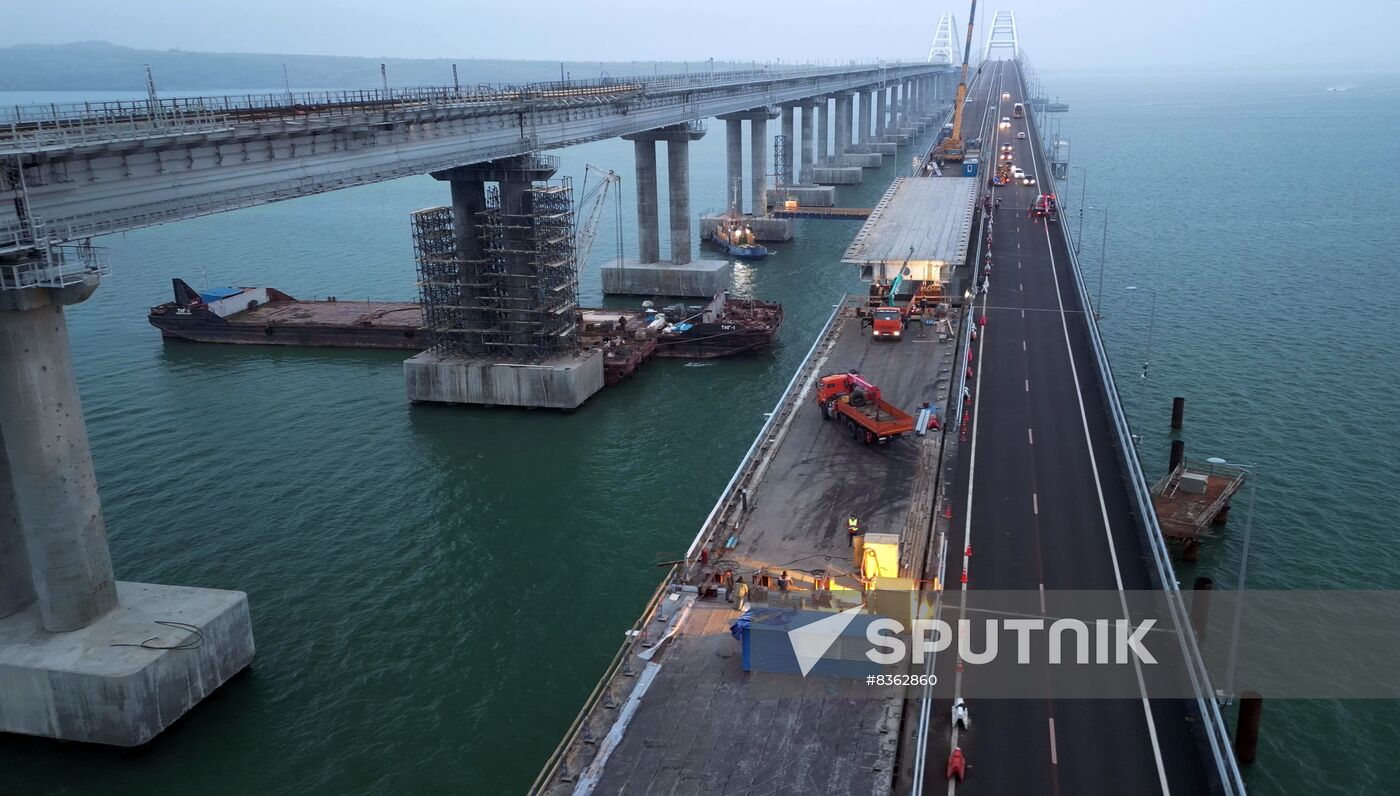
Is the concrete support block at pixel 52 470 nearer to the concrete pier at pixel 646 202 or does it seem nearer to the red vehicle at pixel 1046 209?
the concrete pier at pixel 646 202

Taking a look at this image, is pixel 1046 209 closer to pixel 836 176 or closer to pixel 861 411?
pixel 836 176

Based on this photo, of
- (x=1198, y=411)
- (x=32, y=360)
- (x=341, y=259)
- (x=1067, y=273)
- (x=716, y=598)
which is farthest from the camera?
(x=341, y=259)

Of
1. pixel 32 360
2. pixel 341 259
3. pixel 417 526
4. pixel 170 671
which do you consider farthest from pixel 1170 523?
pixel 341 259

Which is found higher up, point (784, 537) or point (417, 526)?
point (784, 537)

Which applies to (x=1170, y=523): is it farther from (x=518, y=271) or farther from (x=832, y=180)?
(x=832, y=180)

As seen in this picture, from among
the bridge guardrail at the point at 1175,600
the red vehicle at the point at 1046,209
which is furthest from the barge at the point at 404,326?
the red vehicle at the point at 1046,209

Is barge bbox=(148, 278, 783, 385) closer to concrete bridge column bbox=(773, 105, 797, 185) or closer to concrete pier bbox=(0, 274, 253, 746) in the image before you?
concrete pier bbox=(0, 274, 253, 746)
